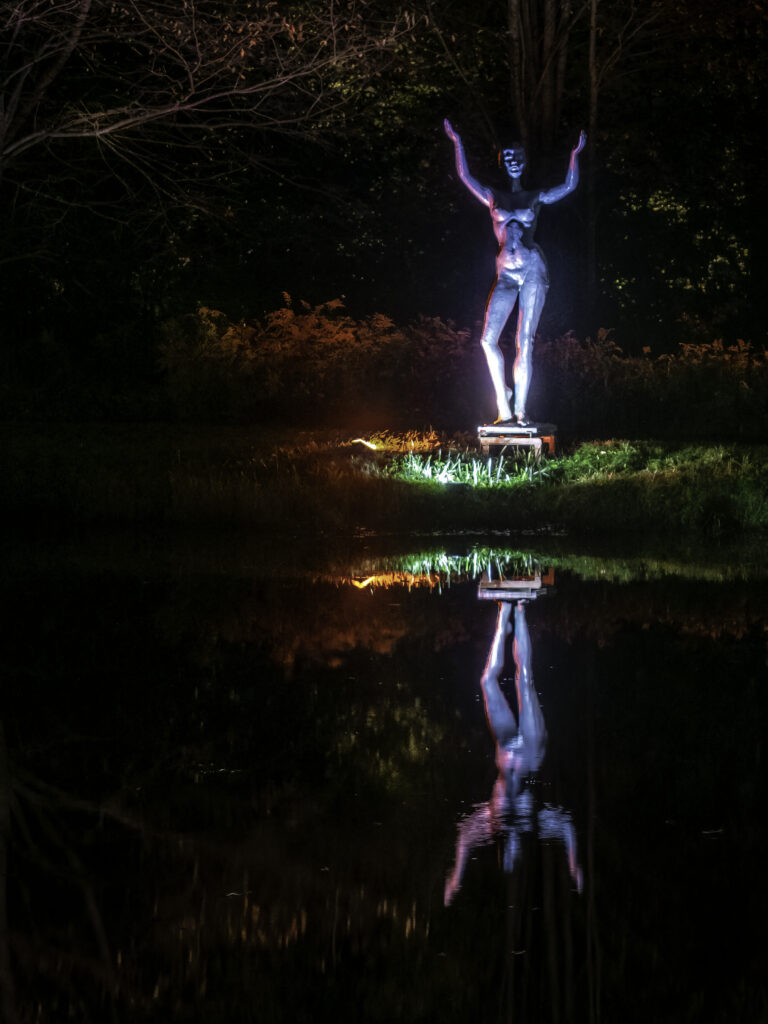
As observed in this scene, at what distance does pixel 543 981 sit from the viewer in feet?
14.7

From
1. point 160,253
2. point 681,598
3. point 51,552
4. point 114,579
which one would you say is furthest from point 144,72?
point 681,598

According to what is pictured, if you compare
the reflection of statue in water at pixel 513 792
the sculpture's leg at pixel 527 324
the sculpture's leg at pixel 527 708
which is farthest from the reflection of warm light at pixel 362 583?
the sculpture's leg at pixel 527 324

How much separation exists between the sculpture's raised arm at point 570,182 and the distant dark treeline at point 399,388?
4.70 meters

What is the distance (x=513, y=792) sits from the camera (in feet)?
20.3

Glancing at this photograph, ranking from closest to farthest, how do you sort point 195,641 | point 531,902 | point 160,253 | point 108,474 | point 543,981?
point 543,981
point 531,902
point 195,641
point 108,474
point 160,253

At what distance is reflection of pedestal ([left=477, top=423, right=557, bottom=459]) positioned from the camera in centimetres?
1984

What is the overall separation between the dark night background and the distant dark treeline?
484 mm

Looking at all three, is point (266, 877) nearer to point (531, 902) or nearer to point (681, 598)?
point (531, 902)

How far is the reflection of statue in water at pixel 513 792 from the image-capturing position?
215 inches

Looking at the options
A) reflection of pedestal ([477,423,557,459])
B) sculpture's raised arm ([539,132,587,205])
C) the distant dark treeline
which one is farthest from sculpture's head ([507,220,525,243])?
the distant dark treeline

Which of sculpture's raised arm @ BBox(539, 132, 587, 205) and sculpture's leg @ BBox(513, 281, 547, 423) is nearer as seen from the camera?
sculpture's raised arm @ BBox(539, 132, 587, 205)

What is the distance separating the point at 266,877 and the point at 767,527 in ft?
39.9

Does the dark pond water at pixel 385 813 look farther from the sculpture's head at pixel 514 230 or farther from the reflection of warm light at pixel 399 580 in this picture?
the sculpture's head at pixel 514 230

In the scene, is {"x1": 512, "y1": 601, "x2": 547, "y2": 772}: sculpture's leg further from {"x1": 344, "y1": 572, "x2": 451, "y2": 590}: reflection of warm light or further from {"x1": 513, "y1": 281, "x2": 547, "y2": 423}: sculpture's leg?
{"x1": 513, "y1": 281, "x2": 547, "y2": 423}: sculpture's leg
